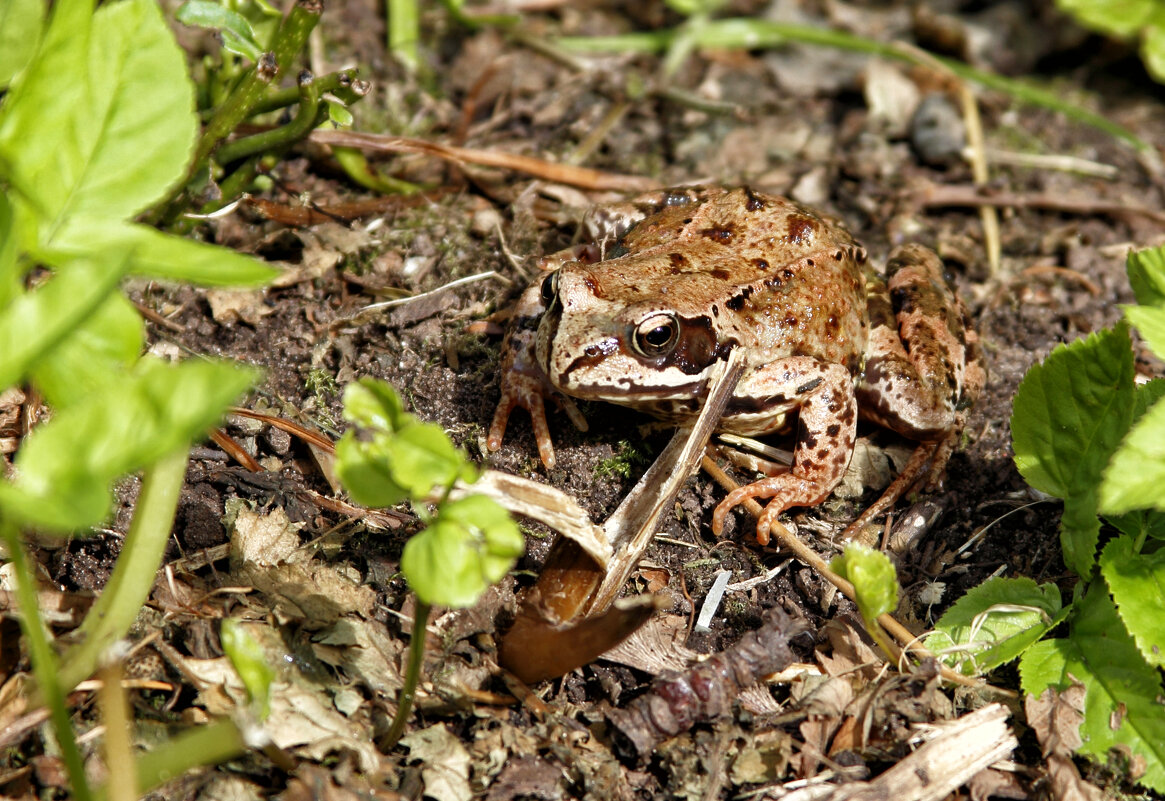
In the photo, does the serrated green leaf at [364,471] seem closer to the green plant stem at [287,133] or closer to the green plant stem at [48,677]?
the green plant stem at [48,677]

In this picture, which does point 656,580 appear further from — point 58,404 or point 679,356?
point 58,404

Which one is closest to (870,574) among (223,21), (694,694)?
(694,694)

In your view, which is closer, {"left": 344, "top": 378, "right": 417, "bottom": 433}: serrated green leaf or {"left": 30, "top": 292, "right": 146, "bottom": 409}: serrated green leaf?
{"left": 30, "top": 292, "right": 146, "bottom": 409}: serrated green leaf

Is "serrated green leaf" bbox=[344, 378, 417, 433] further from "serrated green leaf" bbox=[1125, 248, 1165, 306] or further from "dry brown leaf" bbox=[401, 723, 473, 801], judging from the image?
"serrated green leaf" bbox=[1125, 248, 1165, 306]

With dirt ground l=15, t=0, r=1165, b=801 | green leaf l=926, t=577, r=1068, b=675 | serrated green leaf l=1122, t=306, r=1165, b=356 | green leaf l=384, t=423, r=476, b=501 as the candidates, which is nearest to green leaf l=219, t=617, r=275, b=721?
dirt ground l=15, t=0, r=1165, b=801

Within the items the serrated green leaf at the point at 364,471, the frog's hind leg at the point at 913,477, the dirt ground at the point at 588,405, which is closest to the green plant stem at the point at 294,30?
the dirt ground at the point at 588,405
